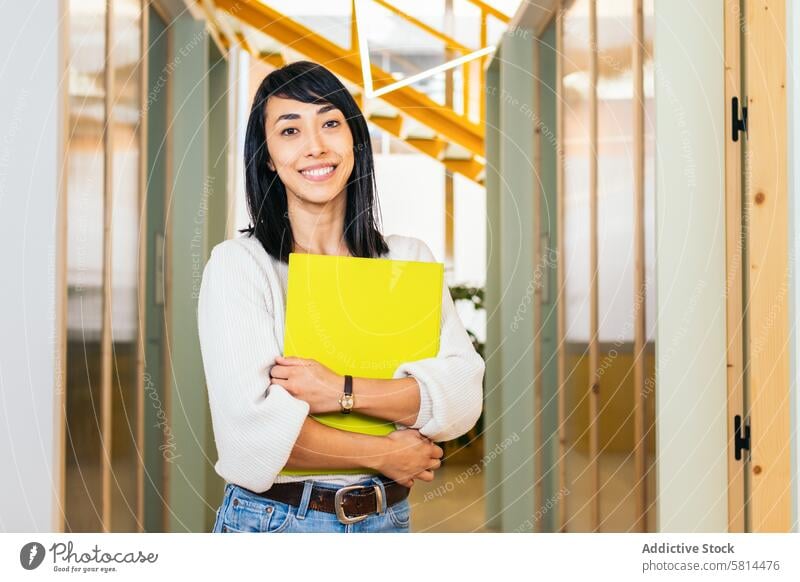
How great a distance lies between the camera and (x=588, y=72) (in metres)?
1.89

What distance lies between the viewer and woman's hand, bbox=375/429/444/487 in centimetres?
137

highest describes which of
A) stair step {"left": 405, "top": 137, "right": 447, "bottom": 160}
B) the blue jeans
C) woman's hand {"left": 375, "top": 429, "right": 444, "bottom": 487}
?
stair step {"left": 405, "top": 137, "right": 447, "bottom": 160}

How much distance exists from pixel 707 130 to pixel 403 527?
912 millimetres

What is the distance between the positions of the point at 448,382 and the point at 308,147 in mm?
465

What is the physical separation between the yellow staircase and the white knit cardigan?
368mm

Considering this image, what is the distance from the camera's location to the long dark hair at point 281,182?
55.4 inches

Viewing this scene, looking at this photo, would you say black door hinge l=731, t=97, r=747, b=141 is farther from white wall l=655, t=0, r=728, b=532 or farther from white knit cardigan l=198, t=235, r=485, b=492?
white knit cardigan l=198, t=235, r=485, b=492

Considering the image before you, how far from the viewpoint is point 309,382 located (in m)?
1.34

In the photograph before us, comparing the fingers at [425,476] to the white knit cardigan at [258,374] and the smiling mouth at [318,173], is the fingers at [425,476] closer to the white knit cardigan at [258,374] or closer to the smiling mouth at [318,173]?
the white knit cardigan at [258,374]

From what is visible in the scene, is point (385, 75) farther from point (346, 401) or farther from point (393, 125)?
point (346, 401)

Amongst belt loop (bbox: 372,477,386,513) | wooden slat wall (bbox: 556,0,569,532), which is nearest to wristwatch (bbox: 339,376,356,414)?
belt loop (bbox: 372,477,386,513)

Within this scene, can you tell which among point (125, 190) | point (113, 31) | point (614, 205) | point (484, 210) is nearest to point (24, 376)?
point (125, 190)

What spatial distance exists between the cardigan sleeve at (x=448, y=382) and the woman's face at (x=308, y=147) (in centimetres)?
22

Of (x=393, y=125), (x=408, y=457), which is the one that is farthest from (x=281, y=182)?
(x=408, y=457)
